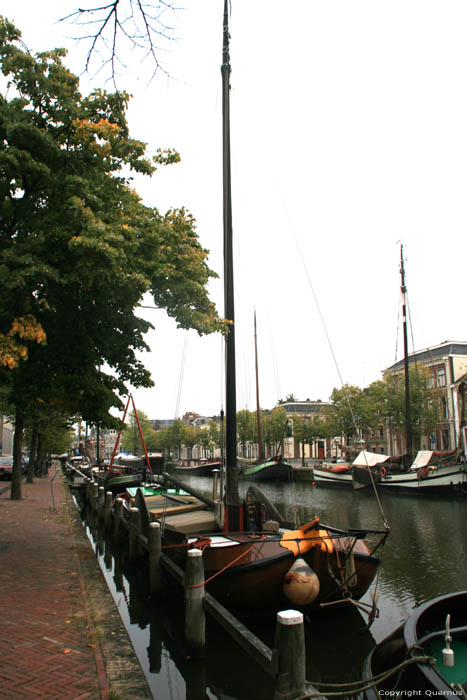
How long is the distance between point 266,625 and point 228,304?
6.54 metres

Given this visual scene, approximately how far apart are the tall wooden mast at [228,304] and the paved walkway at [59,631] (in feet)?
10.4

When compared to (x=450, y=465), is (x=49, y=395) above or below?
above

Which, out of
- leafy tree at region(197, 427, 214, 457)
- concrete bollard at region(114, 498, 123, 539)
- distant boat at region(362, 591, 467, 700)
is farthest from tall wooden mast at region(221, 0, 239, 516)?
leafy tree at region(197, 427, 214, 457)

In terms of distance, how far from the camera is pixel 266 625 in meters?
8.02

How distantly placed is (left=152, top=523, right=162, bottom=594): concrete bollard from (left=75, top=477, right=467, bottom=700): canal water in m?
0.34

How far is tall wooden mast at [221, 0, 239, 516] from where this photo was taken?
1016 cm

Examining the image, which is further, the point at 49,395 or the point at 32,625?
the point at 49,395

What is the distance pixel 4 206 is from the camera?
8898mm

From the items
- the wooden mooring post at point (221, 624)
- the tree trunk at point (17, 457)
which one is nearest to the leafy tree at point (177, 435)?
the wooden mooring post at point (221, 624)

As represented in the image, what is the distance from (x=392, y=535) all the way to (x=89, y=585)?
11628 millimetres

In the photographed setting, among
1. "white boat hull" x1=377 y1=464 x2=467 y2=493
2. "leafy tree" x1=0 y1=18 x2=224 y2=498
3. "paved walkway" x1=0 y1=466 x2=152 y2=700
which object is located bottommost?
"white boat hull" x1=377 y1=464 x2=467 y2=493

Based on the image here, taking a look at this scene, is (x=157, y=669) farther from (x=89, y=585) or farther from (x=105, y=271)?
(x=105, y=271)

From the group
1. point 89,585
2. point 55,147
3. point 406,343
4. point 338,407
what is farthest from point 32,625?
point 338,407

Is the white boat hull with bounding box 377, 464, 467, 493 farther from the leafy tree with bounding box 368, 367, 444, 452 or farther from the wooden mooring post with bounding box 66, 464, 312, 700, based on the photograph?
the wooden mooring post with bounding box 66, 464, 312, 700
